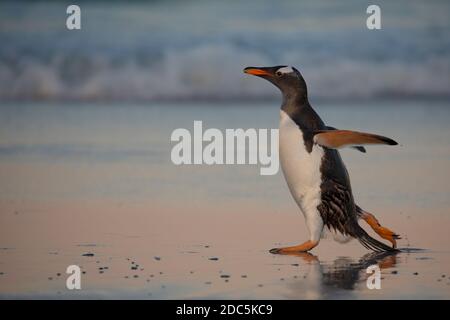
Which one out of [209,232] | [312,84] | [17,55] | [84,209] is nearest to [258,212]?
[209,232]

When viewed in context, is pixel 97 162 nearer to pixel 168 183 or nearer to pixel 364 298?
pixel 168 183

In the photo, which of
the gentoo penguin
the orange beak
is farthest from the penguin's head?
the gentoo penguin

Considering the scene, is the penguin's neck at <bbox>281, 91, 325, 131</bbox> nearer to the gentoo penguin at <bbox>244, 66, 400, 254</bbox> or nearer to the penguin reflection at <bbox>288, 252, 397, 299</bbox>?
the gentoo penguin at <bbox>244, 66, 400, 254</bbox>

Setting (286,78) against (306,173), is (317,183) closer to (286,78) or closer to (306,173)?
(306,173)

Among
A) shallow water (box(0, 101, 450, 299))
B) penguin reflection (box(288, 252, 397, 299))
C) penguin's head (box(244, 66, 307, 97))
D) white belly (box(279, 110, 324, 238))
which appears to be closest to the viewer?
penguin reflection (box(288, 252, 397, 299))

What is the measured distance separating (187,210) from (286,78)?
0.84m

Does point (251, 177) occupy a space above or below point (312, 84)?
below

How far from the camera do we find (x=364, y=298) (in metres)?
4.20

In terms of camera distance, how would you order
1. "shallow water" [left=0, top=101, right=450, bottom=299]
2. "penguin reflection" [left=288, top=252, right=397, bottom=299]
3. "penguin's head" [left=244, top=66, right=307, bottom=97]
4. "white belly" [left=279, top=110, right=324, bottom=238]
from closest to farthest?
"penguin reflection" [left=288, top=252, right=397, bottom=299], "shallow water" [left=0, top=101, right=450, bottom=299], "white belly" [left=279, top=110, right=324, bottom=238], "penguin's head" [left=244, top=66, right=307, bottom=97]

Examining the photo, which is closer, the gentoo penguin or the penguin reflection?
the penguin reflection

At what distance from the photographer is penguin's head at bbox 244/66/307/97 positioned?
15.6 ft

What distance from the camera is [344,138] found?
4492 mm

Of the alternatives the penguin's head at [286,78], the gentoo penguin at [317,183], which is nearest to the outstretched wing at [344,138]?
the gentoo penguin at [317,183]
